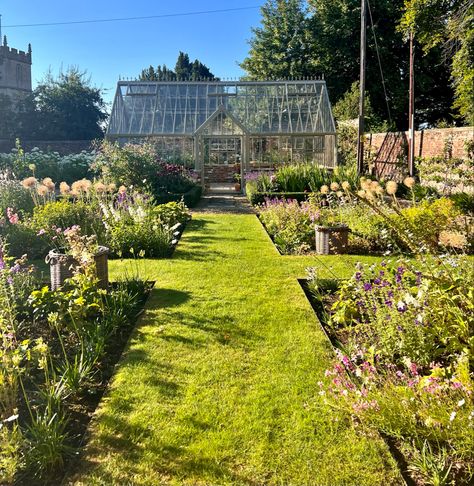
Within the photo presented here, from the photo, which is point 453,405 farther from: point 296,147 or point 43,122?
point 43,122

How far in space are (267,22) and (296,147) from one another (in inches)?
543

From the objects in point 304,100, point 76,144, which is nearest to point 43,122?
point 76,144

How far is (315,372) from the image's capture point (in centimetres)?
311

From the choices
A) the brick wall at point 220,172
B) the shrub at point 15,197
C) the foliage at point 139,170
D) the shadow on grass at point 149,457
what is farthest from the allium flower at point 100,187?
the brick wall at point 220,172

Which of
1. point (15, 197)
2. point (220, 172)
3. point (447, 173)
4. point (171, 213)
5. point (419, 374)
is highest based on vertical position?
point (220, 172)

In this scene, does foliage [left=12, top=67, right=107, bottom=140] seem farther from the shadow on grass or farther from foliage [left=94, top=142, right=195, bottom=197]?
the shadow on grass

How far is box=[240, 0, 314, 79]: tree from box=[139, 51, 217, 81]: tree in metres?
17.7

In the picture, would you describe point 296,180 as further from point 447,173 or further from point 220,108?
point 220,108

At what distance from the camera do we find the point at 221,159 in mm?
18250

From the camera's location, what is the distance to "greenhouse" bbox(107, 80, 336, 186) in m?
17.9

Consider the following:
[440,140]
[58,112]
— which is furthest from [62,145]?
[440,140]

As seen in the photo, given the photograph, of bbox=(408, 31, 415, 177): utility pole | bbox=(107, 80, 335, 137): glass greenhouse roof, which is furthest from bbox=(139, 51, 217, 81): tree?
bbox=(408, 31, 415, 177): utility pole

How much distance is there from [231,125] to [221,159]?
141cm

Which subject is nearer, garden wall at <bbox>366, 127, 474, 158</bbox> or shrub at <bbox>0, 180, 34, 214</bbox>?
shrub at <bbox>0, 180, 34, 214</bbox>
